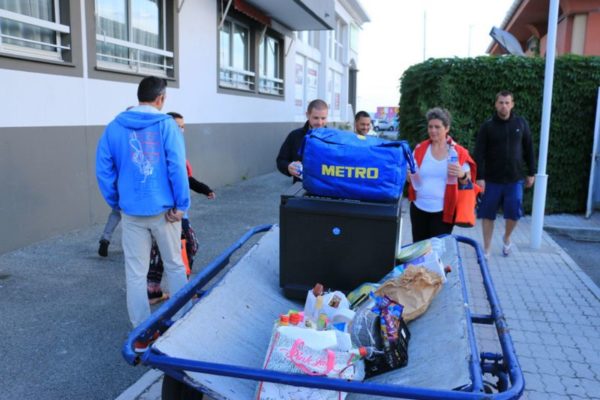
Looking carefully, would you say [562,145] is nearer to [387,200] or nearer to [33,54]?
[387,200]

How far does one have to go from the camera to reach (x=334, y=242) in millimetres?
2826

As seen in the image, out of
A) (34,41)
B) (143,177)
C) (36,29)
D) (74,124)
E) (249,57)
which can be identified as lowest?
(143,177)

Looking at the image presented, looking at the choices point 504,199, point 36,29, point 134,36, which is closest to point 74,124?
point 36,29

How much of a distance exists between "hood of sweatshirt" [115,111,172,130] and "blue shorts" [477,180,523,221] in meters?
4.28

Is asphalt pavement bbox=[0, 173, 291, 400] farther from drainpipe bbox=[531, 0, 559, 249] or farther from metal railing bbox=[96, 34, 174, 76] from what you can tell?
drainpipe bbox=[531, 0, 559, 249]

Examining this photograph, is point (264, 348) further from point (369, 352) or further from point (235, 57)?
point (235, 57)

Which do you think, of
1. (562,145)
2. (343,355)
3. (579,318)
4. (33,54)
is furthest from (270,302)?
(562,145)

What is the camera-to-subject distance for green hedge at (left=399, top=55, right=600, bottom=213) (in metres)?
8.94

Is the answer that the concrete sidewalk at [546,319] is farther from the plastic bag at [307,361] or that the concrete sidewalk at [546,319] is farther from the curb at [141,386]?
the plastic bag at [307,361]

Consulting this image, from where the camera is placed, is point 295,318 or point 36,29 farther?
point 36,29

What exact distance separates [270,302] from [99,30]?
6.06 metres

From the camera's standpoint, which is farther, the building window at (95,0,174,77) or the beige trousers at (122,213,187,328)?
the building window at (95,0,174,77)

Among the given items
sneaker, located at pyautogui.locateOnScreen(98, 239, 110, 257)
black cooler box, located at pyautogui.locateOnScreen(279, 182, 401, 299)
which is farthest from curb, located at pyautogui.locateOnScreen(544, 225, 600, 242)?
sneaker, located at pyautogui.locateOnScreen(98, 239, 110, 257)

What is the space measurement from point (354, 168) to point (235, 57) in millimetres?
10527
